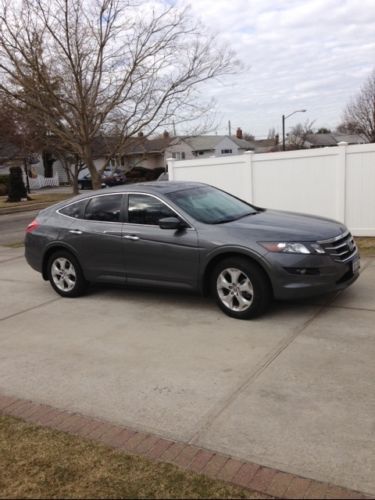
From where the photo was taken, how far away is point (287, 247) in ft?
18.3

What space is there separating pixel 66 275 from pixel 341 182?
5979mm

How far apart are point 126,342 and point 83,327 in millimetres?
814

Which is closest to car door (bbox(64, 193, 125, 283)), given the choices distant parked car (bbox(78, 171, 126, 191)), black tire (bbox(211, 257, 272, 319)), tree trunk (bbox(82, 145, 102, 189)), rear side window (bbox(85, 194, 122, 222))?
rear side window (bbox(85, 194, 122, 222))

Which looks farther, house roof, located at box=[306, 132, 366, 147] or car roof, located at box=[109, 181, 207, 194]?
house roof, located at box=[306, 132, 366, 147]

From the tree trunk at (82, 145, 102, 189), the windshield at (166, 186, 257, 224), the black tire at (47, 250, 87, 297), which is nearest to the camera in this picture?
the windshield at (166, 186, 257, 224)

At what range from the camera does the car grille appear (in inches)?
223

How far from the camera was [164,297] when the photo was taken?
22.7ft

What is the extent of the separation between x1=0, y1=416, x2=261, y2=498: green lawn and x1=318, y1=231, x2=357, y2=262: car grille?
130 inches

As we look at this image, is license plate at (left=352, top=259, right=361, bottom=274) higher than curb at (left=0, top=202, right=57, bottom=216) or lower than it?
higher

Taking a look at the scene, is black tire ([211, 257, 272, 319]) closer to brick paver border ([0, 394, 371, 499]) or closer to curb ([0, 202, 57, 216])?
brick paver border ([0, 394, 371, 499])

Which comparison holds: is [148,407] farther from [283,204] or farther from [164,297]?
[283,204]

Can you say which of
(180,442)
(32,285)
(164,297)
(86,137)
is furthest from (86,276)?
(86,137)

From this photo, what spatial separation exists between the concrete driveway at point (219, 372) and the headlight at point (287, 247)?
76 centimetres

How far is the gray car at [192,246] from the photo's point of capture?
5.61 metres
